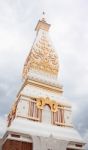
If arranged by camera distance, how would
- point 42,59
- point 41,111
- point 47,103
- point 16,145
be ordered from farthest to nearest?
point 42,59 → point 47,103 → point 41,111 → point 16,145

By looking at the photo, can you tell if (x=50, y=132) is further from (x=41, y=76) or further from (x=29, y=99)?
(x=41, y=76)

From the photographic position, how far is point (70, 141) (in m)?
17.3

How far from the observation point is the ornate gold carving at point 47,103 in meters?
19.0

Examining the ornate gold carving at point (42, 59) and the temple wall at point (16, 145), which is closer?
the temple wall at point (16, 145)

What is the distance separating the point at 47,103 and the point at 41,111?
33.0 inches

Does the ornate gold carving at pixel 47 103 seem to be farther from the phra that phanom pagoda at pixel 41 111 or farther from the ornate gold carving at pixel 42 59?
the ornate gold carving at pixel 42 59

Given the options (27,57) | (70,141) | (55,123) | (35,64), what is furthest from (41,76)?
(70,141)

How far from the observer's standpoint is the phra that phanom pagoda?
16438 millimetres

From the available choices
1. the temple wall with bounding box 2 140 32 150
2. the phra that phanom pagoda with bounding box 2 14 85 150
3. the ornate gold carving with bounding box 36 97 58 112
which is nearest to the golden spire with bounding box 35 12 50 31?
the phra that phanom pagoda with bounding box 2 14 85 150

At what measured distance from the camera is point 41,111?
18.8 meters

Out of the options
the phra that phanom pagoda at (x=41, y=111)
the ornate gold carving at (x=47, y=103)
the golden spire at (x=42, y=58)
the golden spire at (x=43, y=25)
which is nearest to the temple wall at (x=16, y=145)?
the phra that phanom pagoda at (x=41, y=111)

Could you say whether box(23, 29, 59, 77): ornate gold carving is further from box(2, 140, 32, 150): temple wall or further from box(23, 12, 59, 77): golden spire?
box(2, 140, 32, 150): temple wall

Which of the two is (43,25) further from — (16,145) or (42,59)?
(16,145)

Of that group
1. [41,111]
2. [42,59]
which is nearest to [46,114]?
[41,111]
